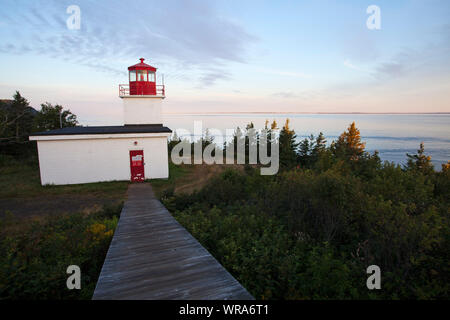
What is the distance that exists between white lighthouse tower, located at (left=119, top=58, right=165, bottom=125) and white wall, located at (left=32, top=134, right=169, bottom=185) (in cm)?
333

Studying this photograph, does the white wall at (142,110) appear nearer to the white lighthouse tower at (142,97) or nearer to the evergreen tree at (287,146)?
the white lighthouse tower at (142,97)

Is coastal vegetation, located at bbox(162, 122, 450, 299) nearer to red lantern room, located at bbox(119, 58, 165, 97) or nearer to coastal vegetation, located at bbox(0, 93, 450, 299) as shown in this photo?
coastal vegetation, located at bbox(0, 93, 450, 299)

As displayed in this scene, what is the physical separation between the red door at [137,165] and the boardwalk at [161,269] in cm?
830

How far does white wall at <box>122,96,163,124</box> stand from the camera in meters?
16.7

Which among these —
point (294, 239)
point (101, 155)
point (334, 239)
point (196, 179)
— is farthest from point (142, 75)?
point (334, 239)

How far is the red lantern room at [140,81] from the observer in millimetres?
16547

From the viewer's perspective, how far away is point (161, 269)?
411cm

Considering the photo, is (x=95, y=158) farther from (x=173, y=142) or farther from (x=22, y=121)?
(x=22, y=121)

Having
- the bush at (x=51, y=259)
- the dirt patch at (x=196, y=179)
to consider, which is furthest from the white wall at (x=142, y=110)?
the bush at (x=51, y=259)

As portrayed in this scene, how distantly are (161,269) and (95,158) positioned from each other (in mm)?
11872

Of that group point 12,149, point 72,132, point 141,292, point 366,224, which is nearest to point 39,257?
point 141,292

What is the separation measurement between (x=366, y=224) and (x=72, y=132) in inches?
573

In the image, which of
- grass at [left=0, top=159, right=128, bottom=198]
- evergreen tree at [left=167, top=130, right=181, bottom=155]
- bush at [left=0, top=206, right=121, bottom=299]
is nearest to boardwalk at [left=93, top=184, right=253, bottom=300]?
bush at [left=0, top=206, right=121, bottom=299]

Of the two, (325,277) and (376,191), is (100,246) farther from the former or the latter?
(376,191)
